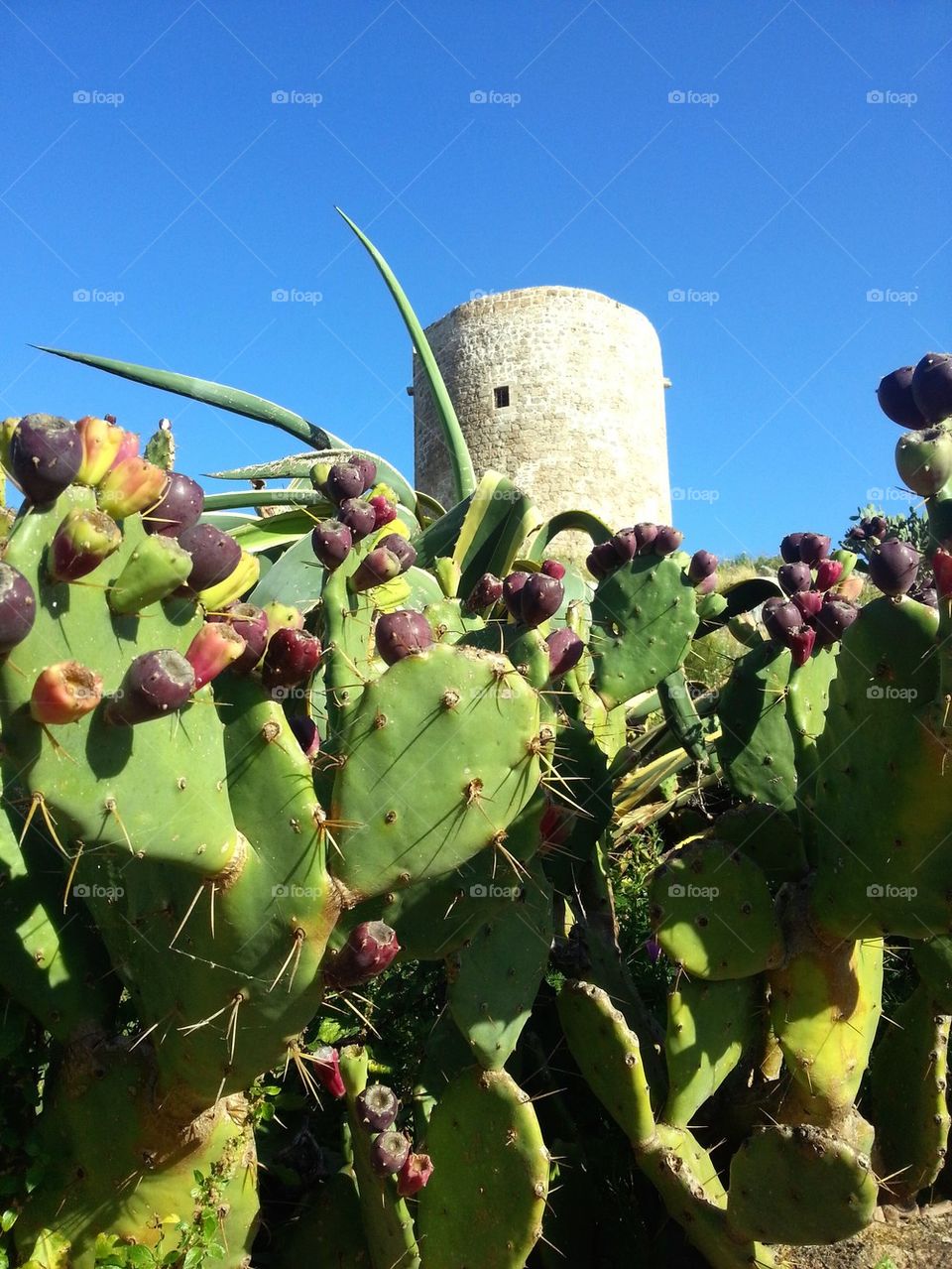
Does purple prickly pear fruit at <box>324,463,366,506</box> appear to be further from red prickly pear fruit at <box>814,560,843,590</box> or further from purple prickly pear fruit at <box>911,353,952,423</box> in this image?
red prickly pear fruit at <box>814,560,843,590</box>

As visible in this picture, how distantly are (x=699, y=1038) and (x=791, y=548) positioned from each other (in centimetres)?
135

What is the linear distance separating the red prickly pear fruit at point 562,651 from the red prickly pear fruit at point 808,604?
0.69 metres

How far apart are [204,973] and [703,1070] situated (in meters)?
1.09

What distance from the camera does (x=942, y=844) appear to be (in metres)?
1.88

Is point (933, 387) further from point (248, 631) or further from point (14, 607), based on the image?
point (14, 607)

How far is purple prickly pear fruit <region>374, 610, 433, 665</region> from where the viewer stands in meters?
1.58

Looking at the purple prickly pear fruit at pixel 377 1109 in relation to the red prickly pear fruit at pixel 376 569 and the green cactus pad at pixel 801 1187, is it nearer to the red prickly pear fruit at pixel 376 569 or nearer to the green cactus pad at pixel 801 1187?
the green cactus pad at pixel 801 1187

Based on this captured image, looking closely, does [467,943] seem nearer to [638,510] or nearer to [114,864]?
[114,864]

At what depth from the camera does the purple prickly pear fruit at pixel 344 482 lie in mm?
1916

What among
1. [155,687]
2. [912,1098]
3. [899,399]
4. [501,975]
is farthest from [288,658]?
[912,1098]

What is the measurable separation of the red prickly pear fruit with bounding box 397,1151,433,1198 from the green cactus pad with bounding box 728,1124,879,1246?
1.93 ft

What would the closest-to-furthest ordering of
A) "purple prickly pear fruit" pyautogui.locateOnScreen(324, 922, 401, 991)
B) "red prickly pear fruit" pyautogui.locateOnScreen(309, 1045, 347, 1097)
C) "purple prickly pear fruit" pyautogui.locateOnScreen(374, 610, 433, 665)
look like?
"purple prickly pear fruit" pyautogui.locateOnScreen(324, 922, 401, 991) < "purple prickly pear fruit" pyautogui.locateOnScreen(374, 610, 433, 665) < "red prickly pear fruit" pyautogui.locateOnScreen(309, 1045, 347, 1097)

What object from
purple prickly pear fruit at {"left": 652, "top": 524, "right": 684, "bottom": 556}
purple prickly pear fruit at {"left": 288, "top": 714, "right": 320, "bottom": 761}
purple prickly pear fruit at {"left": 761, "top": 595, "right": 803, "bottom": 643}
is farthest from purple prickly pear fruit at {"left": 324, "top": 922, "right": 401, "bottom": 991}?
purple prickly pear fruit at {"left": 652, "top": 524, "right": 684, "bottom": 556}

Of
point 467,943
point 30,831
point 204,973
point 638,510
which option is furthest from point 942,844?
point 638,510
